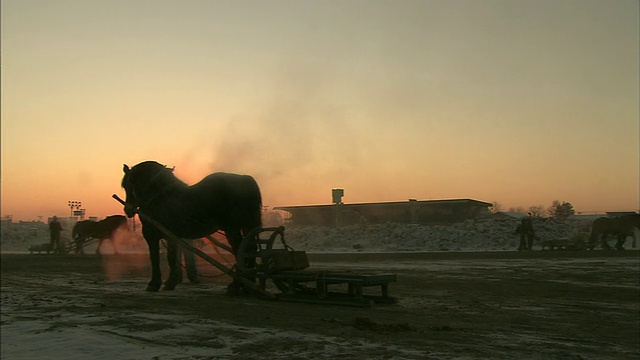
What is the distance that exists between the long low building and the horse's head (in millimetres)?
49919

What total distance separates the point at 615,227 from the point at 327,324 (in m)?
31.3

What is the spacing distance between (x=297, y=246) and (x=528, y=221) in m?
19.1

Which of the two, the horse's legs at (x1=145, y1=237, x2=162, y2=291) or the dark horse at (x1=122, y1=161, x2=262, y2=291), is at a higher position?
the dark horse at (x1=122, y1=161, x2=262, y2=291)

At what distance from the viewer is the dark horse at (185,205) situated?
13266 millimetres

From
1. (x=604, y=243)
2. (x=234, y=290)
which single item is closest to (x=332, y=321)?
(x=234, y=290)

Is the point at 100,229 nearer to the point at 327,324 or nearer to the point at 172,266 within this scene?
the point at 172,266

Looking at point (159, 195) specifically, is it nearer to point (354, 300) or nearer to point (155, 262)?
point (155, 262)

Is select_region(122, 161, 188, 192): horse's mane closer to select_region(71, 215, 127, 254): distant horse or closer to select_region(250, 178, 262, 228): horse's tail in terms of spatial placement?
select_region(250, 178, 262, 228): horse's tail

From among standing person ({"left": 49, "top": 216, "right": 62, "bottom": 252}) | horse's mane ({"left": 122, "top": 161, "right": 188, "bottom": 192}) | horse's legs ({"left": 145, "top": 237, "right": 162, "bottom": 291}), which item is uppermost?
horse's mane ({"left": 122, "top": 161, "right": 188, "bottom": 192})

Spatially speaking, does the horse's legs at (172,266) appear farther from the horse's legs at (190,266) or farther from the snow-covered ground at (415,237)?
the snow-covered ground at (415,237)

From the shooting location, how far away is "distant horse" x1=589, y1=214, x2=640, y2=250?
111ft

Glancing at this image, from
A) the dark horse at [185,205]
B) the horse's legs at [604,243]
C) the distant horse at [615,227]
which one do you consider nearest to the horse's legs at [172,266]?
the dark horse at [185,205]

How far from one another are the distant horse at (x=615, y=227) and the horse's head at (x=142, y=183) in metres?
28.6

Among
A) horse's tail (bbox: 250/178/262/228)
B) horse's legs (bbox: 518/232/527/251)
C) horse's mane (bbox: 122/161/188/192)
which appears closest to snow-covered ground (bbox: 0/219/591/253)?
horse's legs (bbox: 518/232/527/251)
